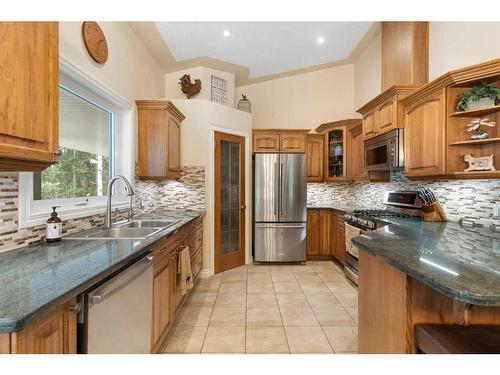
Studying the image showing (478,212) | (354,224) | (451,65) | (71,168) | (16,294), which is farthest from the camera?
(354,224)

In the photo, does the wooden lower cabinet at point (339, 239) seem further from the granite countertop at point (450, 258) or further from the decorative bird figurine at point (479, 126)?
the decorative bird figurine at point (479, 126)

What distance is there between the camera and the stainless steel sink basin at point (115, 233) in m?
1.90

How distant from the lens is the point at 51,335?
0.88m

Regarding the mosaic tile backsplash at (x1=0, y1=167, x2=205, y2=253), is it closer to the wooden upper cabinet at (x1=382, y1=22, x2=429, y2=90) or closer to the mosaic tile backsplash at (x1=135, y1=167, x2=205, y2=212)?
the mosaic tile backsplash at (x1=135, y1=167, x2=205, y2=212)

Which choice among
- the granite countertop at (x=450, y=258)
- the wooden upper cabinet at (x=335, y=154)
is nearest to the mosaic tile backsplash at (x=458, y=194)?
the granite countertop at (x=450, y=258)

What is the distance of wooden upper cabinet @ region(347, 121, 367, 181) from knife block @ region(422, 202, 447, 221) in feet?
4.28

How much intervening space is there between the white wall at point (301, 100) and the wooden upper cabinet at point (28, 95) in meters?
3.99

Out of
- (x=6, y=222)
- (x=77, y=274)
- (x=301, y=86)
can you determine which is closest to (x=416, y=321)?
(x=77, y=274)

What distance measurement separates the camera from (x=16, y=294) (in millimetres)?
893

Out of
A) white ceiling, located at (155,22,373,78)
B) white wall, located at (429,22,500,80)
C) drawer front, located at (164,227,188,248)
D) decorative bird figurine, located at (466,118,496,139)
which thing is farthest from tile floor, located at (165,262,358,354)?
white ceiling, located at (155,22,373,78)

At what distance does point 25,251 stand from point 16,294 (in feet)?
2.25

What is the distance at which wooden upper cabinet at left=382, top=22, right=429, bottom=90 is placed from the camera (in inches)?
120

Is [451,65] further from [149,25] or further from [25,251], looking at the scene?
[25,251]
